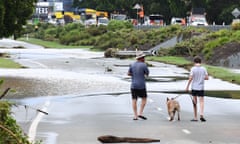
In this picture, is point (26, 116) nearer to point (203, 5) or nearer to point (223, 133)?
point (223, 133)

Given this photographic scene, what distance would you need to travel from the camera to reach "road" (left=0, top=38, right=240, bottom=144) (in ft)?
52.9

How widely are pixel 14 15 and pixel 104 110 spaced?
1766 cm

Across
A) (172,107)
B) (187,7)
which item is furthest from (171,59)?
(187,7)

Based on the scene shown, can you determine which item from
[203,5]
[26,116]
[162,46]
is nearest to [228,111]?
[26,116]

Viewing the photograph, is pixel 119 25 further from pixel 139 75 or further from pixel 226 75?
pixel 139 75

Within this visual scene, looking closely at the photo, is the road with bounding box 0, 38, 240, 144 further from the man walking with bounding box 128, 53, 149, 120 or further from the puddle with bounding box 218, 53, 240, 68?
the puddle with bounding box 218, 53, 240, 68

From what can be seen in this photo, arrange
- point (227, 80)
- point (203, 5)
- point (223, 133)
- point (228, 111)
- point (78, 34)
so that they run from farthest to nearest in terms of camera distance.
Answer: point (203, 5) → point (78, 34) → point (227, 80) → point (228, 111) → point (223, 133)

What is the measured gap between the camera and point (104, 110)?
71.6 ft

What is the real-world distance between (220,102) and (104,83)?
9.17 metres

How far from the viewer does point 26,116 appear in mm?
19641

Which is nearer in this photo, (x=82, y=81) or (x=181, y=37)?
(x=82, y=81)

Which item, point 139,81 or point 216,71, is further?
point 216,71

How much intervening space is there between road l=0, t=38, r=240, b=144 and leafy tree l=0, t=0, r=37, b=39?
2.32 m

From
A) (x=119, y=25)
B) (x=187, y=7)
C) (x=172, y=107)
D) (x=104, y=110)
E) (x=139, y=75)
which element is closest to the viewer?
(x=172, y=107)
